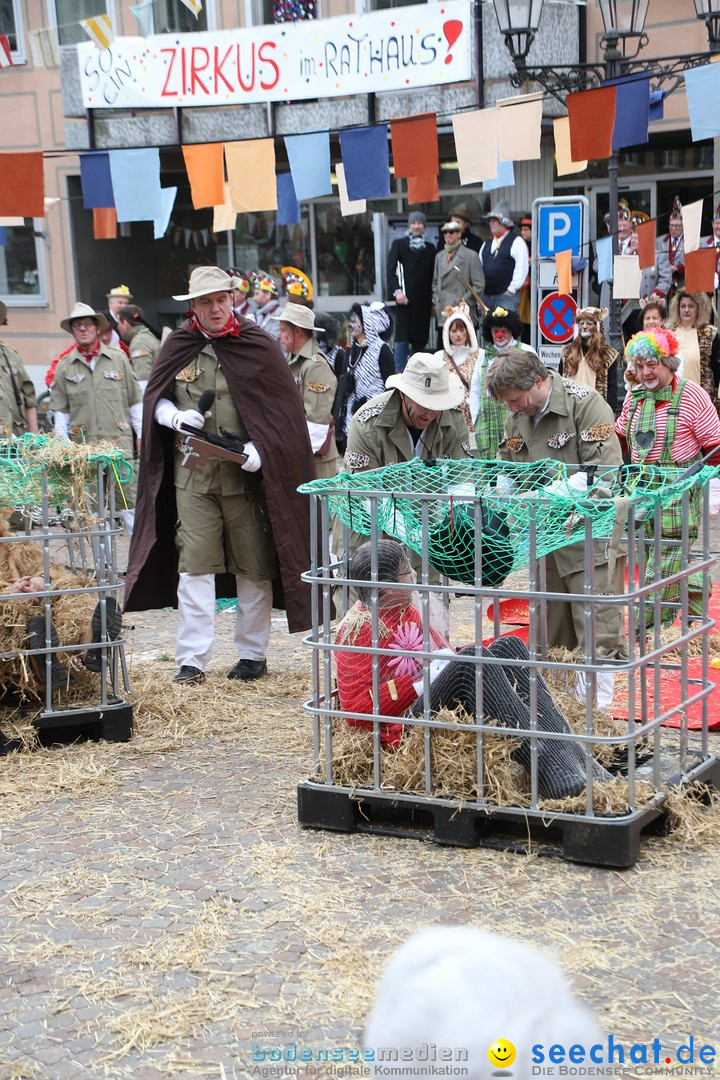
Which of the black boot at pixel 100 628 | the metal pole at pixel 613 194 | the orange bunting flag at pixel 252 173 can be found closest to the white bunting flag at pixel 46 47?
the orange bunting flag at pixel 252 173

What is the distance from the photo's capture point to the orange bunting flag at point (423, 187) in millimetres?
10414

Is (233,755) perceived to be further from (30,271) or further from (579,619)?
(30,271)

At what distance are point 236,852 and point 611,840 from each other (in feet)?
4.24

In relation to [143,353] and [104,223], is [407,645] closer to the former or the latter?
[143,353]

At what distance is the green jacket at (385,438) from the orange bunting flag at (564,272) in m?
5.89

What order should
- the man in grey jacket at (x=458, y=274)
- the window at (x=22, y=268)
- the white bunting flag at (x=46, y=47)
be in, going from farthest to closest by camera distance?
the window at (x=22, y=268) → the white bunting flag at (x=46, y=47) → the man in grey jacket at (x=458, y=274)

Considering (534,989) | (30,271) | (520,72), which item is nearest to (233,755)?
(534,989)

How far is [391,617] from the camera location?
483cm

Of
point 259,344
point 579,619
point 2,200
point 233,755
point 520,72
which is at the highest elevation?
point 520,72

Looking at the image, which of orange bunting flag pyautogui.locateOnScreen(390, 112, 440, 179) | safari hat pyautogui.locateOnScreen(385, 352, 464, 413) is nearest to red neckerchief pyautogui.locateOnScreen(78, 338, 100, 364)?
orange bunting flag pyautogui.locateOnScreen(390, 112, 440, 179)

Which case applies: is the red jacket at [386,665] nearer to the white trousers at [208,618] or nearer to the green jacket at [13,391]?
the white trousers at [208,618]

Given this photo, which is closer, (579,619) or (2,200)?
(579,619)

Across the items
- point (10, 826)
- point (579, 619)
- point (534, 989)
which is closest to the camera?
point (534, 989)

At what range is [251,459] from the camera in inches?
262
